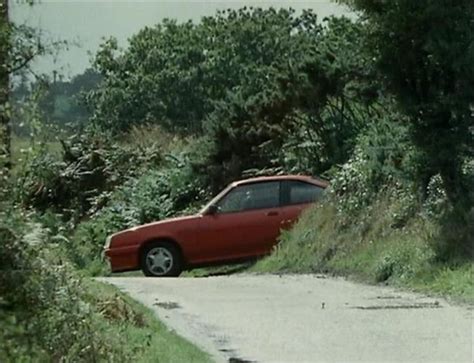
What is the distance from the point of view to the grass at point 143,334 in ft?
34.4

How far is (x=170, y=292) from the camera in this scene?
1731cm

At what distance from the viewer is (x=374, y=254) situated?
18.2m

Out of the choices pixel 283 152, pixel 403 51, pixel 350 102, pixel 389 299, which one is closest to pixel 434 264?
pixel 389 299

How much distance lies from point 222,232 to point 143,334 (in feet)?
37.0

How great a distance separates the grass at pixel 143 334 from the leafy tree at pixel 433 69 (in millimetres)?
5479

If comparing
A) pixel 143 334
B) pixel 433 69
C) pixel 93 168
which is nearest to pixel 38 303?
pixel 143 334

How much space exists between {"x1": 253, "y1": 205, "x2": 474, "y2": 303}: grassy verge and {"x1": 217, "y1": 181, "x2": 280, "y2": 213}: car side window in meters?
0.95

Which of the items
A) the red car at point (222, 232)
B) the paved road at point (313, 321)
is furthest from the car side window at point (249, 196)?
the paved road at point (313, 321)

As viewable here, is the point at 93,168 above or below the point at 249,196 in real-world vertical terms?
above

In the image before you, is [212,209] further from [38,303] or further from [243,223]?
[38,303]

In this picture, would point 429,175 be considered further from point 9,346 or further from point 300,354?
point 9,346

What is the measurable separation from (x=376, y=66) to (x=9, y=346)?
10509 millimetres

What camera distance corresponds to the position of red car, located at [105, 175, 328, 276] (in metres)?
22.8

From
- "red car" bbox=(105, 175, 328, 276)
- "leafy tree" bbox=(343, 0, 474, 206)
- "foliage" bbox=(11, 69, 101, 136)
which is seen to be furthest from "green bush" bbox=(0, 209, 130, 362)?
"red car" bbox=(105, 175, 328, 276)
